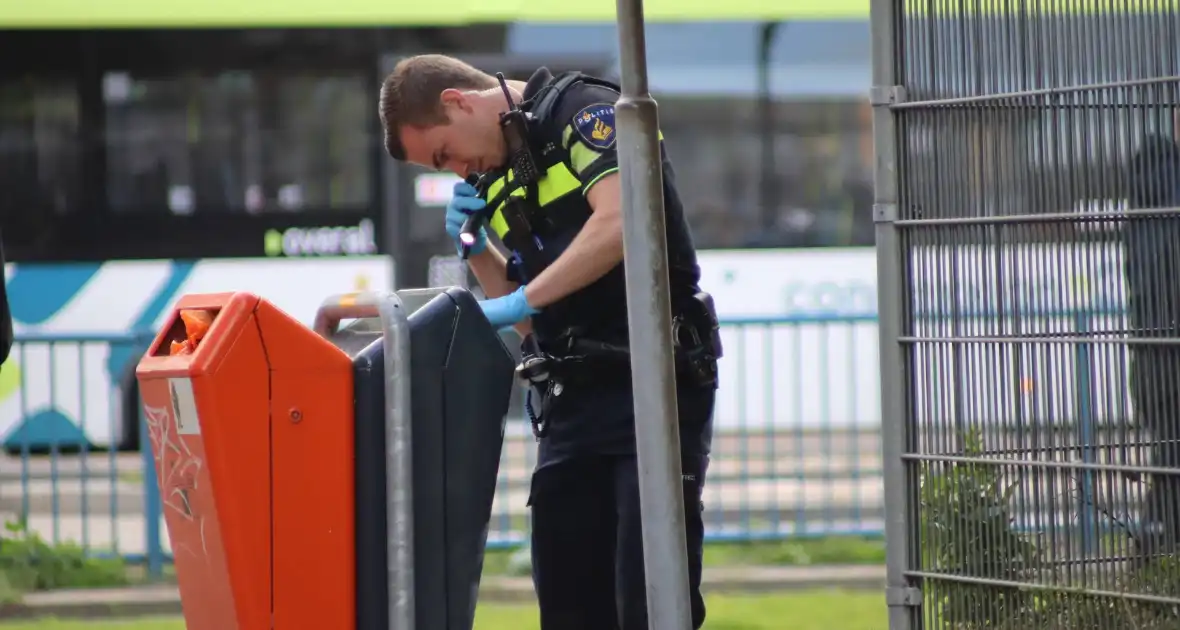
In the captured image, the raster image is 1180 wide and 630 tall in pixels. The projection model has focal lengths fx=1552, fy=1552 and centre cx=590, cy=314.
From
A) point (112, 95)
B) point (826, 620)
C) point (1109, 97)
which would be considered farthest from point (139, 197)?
point (1109, 97)

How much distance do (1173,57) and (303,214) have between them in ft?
24.9

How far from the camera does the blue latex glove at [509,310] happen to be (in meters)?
3.24

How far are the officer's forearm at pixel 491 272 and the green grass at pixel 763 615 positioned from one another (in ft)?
7.90

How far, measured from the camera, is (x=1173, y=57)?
2.93 m

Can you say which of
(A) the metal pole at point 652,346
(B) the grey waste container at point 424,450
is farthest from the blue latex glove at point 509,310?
(A) the metal pole at point 652,346

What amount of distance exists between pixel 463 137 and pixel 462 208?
0.63 ft

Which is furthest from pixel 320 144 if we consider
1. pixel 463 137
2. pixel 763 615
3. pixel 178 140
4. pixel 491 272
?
pixel 463 137

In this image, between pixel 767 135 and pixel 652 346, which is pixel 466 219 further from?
pixel 767 135

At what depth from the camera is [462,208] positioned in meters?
3.53

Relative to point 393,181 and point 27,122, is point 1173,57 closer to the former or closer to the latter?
point 393,181

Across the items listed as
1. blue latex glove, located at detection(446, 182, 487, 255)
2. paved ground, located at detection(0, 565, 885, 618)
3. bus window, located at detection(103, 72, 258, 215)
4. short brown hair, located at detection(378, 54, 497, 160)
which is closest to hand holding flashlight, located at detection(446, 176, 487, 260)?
blue latex glove, located at detection(446, 182, 487, 255)

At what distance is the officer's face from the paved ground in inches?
131

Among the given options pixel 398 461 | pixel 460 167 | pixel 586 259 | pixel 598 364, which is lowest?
pixel 398 461

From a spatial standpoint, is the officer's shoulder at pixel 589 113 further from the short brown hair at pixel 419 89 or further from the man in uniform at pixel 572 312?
the short brown hair at pixel 419 89
